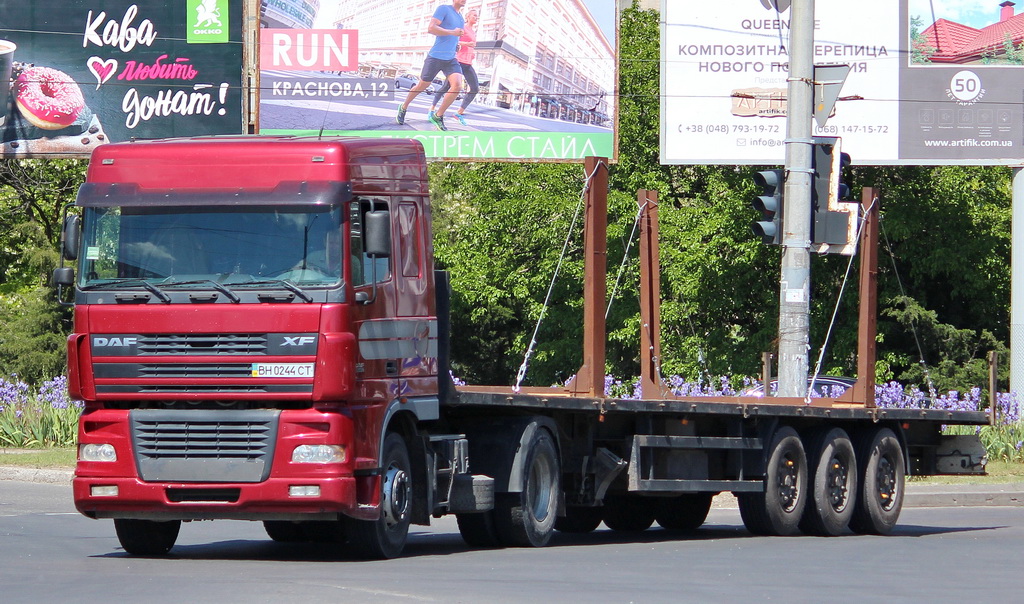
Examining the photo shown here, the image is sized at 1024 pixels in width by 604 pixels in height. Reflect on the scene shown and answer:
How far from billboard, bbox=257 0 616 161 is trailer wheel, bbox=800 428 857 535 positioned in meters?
12.9

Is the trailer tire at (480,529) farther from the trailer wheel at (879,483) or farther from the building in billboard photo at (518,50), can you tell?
the building in billboard photo at (518,50)

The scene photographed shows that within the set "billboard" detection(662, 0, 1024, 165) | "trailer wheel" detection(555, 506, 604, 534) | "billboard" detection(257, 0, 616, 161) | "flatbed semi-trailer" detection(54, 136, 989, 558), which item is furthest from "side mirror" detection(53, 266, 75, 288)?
"billboard" detection(662, 0, 1024, 165)

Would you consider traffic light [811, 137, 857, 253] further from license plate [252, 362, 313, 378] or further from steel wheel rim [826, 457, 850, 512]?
license plate [252, 362, 313, 378]

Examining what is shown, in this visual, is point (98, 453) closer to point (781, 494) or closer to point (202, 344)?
point (202, 344)

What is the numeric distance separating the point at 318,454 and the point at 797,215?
7807mm

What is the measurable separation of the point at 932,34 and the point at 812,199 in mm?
12888

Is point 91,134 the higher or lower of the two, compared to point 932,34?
lower

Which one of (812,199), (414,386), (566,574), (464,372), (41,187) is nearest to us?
(566,574)

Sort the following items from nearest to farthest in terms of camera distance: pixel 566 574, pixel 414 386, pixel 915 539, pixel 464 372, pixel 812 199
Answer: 1. pixel 566 574
2. pixel 414 386
3. pixel 915 539
4. pixel 812 199
5. pixel 464 372

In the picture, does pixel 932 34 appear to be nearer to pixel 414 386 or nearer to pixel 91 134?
pixel 91 134

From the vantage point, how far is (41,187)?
152ft

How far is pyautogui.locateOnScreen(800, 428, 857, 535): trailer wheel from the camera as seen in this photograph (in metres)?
15.8

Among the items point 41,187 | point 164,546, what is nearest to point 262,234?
point 164,546

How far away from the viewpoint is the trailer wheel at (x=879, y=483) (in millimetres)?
16359
